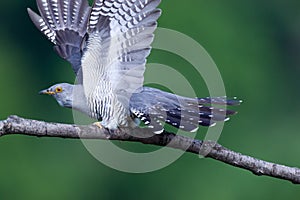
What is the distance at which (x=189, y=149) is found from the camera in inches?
211

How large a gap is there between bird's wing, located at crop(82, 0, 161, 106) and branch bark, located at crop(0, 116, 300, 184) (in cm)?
52

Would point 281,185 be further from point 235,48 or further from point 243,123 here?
point 235,48

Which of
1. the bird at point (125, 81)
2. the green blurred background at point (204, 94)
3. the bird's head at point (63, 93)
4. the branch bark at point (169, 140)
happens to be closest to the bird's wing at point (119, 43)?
the bird at point (125, 81)

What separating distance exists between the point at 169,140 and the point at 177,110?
0.37 meters

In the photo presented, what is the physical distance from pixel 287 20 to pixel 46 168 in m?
6.63

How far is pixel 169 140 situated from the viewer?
546cm

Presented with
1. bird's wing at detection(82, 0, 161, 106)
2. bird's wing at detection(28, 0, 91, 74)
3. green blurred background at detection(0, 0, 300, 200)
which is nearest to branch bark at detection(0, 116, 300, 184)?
bird's wing at detection(82, 0, 161, 106)

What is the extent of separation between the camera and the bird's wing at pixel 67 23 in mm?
6301

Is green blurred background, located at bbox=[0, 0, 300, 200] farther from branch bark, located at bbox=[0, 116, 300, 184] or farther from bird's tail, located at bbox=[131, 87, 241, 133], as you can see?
branch bark, located at bbox=[0, 116, 300, 184]

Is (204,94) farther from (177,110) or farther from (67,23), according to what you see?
(177,110)

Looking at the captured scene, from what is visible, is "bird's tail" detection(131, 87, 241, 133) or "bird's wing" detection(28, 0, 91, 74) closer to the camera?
"bird's tail" detection(131, 87, 241, 133)

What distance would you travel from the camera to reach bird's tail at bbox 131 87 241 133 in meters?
5.64

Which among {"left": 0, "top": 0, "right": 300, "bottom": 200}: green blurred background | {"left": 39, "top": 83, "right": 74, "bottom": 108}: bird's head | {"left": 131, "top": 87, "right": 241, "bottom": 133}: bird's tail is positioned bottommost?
{"left": 0, "top": 0, "right": 300, "bottom": 200}: green blurred background

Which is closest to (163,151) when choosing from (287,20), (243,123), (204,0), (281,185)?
(281,185)
